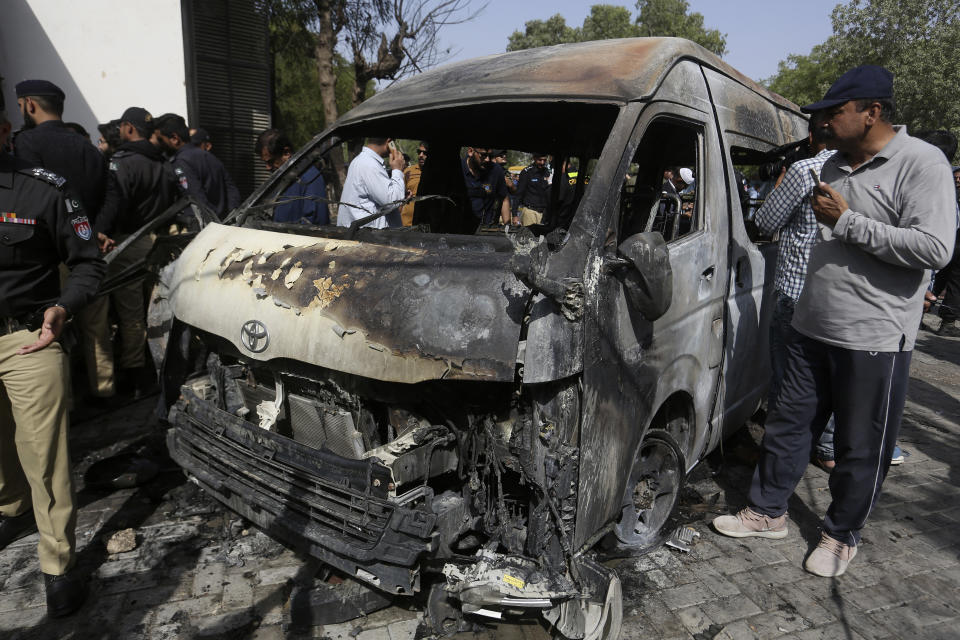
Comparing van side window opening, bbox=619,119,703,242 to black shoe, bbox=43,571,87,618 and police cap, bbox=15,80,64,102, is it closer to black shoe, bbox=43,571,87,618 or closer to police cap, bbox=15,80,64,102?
black shoe, bbox=43,571,87,618

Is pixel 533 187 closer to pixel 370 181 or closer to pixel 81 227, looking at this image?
pixel 370 181

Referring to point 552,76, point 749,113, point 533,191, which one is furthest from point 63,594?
point 533,191

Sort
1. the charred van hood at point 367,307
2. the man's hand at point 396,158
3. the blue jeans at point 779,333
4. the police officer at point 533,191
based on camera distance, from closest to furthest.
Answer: the charred van hood at point 367,307 < the blue jeans at point 779,333 < the man's hand at point 396,158 < the police officer at point 533,191

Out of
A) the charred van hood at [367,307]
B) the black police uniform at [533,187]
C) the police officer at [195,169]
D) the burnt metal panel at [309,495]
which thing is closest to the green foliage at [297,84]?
the black police uniform at [533,187]

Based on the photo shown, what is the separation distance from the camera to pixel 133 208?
4.74 metres

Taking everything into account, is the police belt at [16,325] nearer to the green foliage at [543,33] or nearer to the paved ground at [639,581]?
the paved ground at [639,581]

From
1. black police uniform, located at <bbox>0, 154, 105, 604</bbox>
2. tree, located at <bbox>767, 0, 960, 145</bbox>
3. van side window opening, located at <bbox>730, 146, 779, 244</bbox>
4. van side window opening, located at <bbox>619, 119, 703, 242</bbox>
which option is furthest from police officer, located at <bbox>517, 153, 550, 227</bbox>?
tree, located at <bbox>767, 0, 960, 145</bbox>

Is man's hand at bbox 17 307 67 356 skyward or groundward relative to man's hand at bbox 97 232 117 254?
groundward

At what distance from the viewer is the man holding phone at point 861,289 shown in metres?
2.51

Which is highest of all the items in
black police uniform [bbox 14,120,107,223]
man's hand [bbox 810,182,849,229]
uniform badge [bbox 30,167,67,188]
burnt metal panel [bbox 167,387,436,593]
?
black police uniform [bbox 14,120,107,223]

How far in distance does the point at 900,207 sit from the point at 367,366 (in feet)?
7.54

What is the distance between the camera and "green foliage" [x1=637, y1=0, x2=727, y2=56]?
3847cm

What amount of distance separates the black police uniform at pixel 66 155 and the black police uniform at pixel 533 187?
375 centimetres

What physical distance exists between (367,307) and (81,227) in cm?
153
